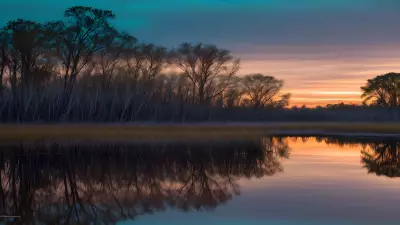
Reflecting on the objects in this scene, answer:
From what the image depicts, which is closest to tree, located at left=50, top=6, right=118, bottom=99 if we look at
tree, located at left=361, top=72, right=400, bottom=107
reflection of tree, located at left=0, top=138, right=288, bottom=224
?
reflection of tree, located at left=0, top=138, right=288, bottom=224

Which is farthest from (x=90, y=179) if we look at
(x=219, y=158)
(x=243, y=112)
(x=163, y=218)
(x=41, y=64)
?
(x=243, y=112)

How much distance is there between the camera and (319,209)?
38.6 feet

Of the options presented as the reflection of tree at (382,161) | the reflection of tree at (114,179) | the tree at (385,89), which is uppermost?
the tree at (385,89)

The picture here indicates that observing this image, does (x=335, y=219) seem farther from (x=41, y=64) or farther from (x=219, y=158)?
(x=41, y=64)

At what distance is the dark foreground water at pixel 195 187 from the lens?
36.6 ft

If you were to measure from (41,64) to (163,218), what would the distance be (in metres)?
47.6

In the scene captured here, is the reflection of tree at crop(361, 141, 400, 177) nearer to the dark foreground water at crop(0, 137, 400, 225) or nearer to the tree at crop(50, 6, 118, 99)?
the dark foreground water at crop(0, 137, 400, 225)

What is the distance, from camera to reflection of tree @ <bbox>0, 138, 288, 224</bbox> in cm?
1198

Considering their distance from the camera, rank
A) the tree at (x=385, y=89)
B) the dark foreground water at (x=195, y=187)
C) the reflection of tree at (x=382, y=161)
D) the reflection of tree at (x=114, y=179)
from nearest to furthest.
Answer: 1. the dark foreground water at (x=195, y=187)
2. the reflection of tree at (x=114, y=179)
3. the reflection of tree at (x=382, y=161)
4. the tree at (x=385, y=89)

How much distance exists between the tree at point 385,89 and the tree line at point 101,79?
963 inches

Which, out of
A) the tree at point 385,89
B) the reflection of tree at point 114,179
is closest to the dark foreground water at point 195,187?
the reflection of tree at point 114,179

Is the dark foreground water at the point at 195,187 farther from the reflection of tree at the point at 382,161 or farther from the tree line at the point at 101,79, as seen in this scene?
the tree line at the point at 101,79

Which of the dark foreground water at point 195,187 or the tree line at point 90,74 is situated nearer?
the dark foreground water at point 195,187

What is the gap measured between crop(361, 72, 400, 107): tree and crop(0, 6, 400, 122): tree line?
2445cm
